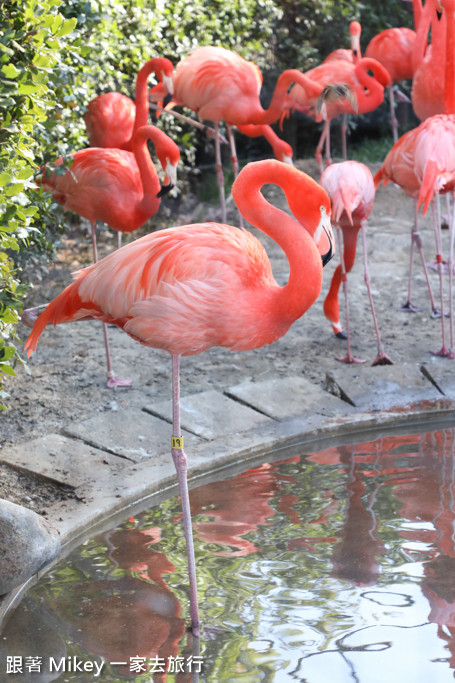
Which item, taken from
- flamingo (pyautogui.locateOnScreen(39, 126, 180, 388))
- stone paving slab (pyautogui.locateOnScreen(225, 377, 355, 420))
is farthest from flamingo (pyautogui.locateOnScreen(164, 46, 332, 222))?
stone paving slab (pyautogui.locateOnScreen(225, 377, 355, 420))

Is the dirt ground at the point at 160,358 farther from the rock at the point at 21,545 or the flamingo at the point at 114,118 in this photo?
the flamingo at the point at 114,118

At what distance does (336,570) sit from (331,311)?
2449mm

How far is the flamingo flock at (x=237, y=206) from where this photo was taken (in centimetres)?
272

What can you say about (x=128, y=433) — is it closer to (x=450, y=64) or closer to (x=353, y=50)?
(x=450, y=64)

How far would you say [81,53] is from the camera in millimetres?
4070

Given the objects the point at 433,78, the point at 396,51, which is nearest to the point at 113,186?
the point at 433,78

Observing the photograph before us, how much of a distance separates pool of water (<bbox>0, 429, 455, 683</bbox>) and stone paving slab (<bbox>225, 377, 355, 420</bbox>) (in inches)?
24.2

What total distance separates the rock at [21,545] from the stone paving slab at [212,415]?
4.13 ft

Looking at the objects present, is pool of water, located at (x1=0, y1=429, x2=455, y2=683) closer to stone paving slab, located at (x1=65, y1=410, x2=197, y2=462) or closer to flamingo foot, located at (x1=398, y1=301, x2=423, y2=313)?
stone paving slab, located at (x1=65, y1=410, x2=197, y2=462)

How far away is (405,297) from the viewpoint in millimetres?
6016

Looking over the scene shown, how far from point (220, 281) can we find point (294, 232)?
281mm

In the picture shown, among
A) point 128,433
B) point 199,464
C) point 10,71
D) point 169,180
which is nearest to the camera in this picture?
point 10,71

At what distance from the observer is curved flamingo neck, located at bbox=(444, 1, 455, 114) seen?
4.97 meters

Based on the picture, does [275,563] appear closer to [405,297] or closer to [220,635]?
[220,635]
